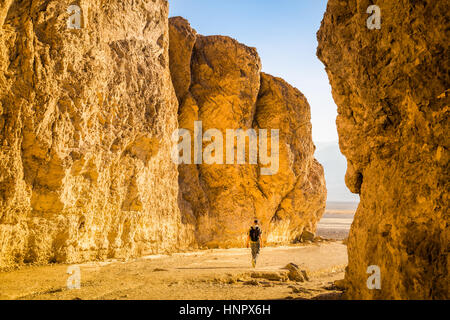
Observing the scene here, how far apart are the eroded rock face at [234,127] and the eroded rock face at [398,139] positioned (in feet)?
35.3

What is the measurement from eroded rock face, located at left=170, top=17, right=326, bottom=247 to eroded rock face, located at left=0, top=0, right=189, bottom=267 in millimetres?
2758

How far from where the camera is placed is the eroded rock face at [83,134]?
297 inches

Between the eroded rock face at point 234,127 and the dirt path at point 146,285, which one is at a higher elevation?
the eroded rock face at point 234,127

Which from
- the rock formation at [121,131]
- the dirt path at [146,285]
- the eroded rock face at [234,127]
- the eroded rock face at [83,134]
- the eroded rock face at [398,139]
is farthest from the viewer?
the eroded rock face at [234,127]

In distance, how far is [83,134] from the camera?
933cm

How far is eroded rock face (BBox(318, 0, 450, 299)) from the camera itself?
→ 356 cm

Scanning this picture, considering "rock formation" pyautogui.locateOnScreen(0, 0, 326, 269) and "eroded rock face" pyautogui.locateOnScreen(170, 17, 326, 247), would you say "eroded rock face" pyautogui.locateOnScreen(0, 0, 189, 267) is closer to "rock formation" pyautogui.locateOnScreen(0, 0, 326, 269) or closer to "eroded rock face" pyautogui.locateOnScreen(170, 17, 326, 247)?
"rock formation" pyautogui.locateOnScreen(0, 0, 326, 269)

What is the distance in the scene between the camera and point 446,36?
3.47 meters

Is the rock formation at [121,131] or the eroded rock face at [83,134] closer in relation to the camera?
the eroded rock face at [83,134]

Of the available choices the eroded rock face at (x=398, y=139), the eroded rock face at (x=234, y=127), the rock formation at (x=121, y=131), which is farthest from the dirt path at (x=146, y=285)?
the eroded rock face at (x=234, y=127)

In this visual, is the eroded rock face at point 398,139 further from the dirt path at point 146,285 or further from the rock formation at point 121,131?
the rock formation at point 121,131

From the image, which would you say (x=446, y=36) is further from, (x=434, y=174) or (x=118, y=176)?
(x=118, y=176)
